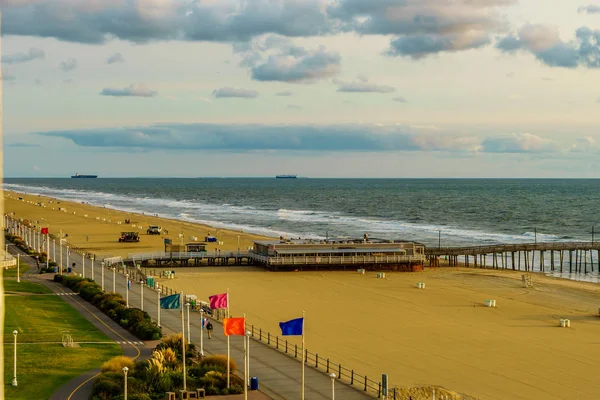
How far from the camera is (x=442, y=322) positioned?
4866 cm

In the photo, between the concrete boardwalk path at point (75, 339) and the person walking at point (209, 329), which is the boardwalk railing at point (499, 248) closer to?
the concrete boardwalk path at point (75, 339)

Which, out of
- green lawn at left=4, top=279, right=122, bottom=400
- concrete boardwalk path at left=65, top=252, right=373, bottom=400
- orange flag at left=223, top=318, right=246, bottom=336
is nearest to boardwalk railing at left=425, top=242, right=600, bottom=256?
concrete boardwalk path at left=65, top=252, right=373, bottom=400

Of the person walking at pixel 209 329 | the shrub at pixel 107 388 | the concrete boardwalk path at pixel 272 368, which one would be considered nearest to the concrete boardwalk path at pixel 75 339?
the shrub at pixel 107 388

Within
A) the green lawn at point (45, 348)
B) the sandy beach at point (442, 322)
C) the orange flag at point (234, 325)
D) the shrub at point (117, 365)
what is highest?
the orange flag at point (234, 325)

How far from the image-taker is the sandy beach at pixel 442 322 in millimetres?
34812

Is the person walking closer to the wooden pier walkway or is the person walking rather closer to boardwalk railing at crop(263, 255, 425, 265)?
boardwalk railing at crop(263, 255, 425, 265)

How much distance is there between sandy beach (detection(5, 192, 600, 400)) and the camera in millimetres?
34812

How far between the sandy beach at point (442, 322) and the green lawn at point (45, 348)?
1129cm

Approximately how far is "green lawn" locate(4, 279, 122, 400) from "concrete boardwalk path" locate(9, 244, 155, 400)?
448 millimetres

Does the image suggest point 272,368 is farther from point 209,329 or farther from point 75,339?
point 75,339

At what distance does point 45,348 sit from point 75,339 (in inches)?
96.7

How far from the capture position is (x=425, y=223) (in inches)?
5782

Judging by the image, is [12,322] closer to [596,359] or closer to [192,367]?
[192,367]

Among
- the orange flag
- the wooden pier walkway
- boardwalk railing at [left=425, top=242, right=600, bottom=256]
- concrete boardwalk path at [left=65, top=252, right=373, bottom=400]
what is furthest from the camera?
the wooden pier walkway
